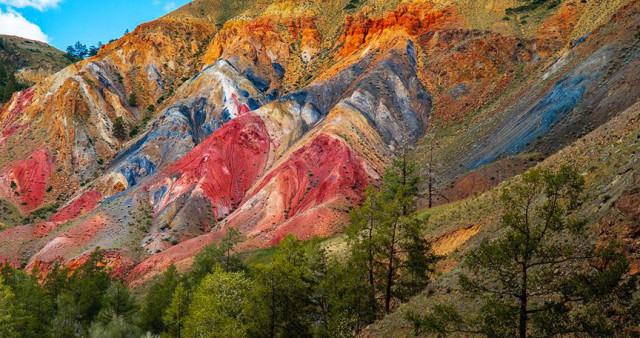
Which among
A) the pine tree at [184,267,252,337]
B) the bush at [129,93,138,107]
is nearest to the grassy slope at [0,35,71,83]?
the bush at [129,93,138,107]

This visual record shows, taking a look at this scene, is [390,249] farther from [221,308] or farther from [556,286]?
[221,308]

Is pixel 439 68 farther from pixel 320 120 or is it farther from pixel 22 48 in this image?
pixel 22 48

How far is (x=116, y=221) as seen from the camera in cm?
6297

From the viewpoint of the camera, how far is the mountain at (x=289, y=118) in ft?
175

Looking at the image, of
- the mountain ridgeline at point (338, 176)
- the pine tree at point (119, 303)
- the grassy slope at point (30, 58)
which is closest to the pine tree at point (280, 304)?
the mountain ridgeline at point (338, 176)

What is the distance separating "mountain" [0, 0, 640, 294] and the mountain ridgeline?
0.41m

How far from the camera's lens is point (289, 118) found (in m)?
82.2

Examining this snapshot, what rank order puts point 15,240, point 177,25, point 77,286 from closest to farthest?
point 77,286 → point 15,240 → point 177,25

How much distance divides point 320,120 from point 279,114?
877 centimetres

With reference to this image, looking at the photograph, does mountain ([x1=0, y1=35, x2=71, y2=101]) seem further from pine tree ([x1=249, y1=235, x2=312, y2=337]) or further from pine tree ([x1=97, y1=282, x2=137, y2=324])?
pine tree ([x1=249, y1=235, x2=312, y2=337])

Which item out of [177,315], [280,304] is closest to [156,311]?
[177,315]

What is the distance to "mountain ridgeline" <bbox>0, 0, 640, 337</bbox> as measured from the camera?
42.7 ft

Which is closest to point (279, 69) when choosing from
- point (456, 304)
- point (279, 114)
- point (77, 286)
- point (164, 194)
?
point (279, 114)

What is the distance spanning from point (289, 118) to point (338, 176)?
86.1 ft
